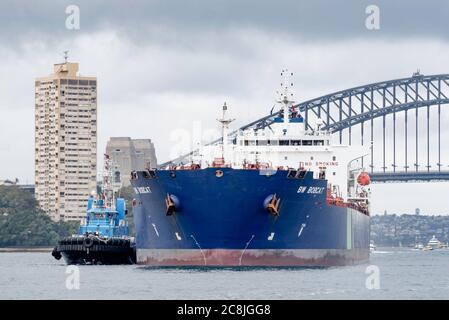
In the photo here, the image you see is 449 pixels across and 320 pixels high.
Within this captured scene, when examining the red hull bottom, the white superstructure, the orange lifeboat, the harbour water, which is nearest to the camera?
the harbour water

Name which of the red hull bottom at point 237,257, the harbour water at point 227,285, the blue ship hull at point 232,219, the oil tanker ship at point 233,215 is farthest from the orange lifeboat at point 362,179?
the blue ship hull at point 232,219

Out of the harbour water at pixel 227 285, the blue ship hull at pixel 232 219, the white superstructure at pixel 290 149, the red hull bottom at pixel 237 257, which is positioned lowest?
the harbour water at pixel 227 285

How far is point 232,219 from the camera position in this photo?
247ft

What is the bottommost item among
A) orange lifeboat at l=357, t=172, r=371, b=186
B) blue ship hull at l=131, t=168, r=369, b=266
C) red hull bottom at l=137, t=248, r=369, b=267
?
red hull bottom at l=137, t=248, r=369, b=267

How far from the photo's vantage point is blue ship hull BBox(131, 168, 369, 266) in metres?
75.2

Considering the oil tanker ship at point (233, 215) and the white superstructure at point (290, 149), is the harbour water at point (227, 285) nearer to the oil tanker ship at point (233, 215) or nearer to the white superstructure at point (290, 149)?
the oil tanker ship at point (233, 215)

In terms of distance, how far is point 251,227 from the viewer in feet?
249

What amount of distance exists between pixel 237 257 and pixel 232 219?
6.58ft

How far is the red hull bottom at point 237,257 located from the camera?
249ft

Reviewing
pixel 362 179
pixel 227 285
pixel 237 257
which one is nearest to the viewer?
pixel 227 285

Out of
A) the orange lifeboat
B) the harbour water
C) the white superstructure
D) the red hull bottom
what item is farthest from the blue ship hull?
the orange lifeboat

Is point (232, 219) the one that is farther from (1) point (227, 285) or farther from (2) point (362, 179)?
(2) point (362, 179)

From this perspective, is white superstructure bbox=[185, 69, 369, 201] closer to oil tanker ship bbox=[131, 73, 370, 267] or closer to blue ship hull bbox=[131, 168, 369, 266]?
oil tanker ship bbox=[131, 73, 370, 267]

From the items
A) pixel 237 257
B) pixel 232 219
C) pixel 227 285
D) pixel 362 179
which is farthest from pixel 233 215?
pixel 362 179
